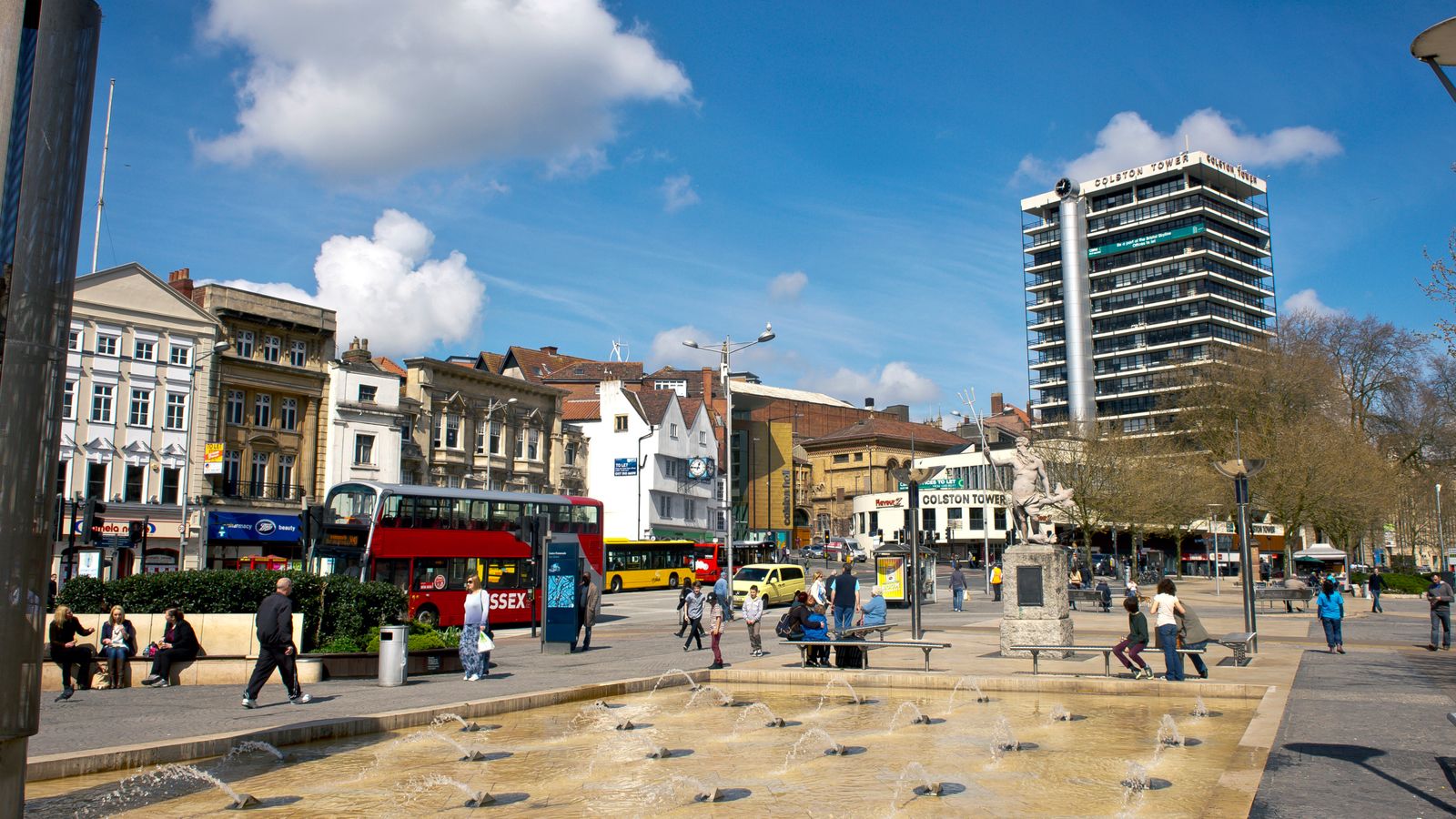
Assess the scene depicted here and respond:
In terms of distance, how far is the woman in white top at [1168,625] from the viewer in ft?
49.9

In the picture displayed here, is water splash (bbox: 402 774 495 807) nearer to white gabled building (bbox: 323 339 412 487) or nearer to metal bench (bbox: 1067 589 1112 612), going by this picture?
metal bench (bbox: 1067 589 1112 612)

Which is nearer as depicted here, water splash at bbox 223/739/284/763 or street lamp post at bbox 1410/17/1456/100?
street lamp post at bbox 1410/17/1456/100

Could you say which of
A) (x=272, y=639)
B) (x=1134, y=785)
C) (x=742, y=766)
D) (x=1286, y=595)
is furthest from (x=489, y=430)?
(x=1134, y=785)

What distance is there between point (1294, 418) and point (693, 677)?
167 feet

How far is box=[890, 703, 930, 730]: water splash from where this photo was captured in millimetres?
12945

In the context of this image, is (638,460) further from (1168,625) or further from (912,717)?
(912,717)

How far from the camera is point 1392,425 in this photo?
6016 centimetres

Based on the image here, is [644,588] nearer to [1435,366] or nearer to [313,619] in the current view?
[313,619]

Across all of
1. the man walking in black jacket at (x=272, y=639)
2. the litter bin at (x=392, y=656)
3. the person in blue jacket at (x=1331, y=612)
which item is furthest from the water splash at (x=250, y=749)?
the person in blue jacket at (x=1331, y=612)

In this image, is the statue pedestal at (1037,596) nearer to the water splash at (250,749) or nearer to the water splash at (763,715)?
the water splash at (763,715)

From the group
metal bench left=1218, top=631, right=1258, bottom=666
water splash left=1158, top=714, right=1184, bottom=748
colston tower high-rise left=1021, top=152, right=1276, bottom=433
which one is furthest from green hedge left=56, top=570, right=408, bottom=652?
colston tower high-rise left=1021, top=152, right=1276, bottom=433

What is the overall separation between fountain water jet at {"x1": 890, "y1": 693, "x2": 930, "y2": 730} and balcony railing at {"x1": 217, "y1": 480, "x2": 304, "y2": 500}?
4024 cm

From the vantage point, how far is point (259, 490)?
1909 inches

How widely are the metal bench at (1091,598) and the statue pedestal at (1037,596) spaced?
19348 millimetres
